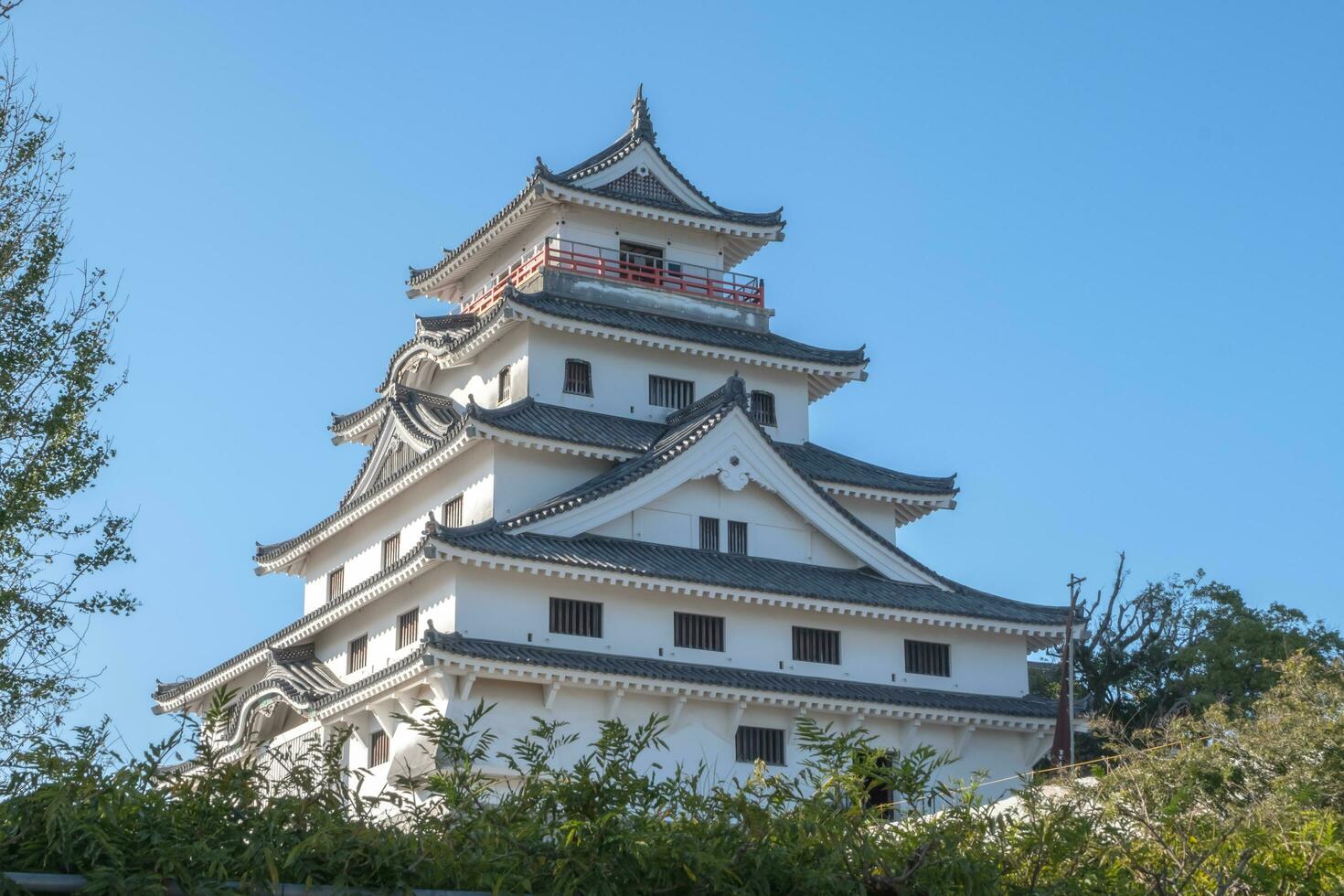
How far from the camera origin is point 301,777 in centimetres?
915

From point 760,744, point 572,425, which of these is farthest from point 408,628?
point 760,744

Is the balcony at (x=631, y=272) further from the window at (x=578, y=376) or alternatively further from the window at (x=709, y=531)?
the window at (x=709, y=531)

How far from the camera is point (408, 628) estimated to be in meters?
32.7

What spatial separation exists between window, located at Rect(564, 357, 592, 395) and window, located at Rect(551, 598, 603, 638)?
21.2 ft

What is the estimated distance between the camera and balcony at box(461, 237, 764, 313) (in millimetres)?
38250

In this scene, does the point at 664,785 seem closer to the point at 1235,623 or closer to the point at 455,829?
the point at 455,829

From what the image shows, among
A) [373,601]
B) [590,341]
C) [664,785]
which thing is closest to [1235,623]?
[590,341]

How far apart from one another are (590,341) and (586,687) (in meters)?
9.43

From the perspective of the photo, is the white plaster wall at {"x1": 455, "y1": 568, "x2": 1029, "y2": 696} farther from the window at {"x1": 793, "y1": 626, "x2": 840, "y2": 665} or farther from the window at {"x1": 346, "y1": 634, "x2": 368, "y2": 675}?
the window at {"x1": 346, "y1": 634, "x2": 368, "y2": 675}

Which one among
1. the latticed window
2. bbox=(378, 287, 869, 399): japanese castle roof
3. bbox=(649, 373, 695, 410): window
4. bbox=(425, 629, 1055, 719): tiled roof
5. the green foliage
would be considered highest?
bbox=(378, 287, 869, 399): japanese castle roof

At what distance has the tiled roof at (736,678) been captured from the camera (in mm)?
29141

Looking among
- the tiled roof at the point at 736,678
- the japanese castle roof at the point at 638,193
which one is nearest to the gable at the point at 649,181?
the japanese castle roof at the point at 638,193

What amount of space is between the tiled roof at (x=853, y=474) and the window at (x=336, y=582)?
11.3 meters

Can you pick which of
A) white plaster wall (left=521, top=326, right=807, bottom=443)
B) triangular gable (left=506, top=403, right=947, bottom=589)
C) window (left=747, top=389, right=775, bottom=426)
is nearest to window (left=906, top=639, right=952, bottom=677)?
triangular gable (left=506, top=403, right=947, bottom=589)
